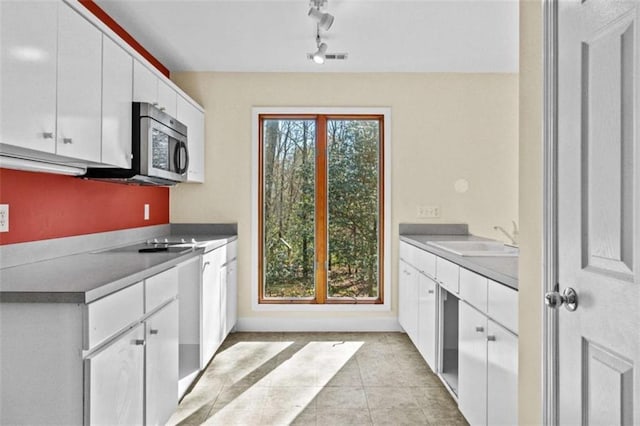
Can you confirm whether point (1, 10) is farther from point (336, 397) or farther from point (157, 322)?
point (336, 397)

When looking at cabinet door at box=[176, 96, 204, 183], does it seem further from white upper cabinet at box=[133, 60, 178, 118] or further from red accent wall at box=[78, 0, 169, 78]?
red accent wall at box=[78, 0, 169, 78]

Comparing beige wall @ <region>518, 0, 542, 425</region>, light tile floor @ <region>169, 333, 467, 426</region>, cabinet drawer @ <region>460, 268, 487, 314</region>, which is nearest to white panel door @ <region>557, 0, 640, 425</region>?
beige wall @ <region>518, 0, 542, 425</region>

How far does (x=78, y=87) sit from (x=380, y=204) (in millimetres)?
2825

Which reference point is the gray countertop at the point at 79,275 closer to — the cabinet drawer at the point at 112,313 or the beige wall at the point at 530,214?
the cabinet drawer at the point at 112,313

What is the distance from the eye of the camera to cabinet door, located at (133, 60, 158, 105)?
2531 mm

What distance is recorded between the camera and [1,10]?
1.43m

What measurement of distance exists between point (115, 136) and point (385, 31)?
1.99 m

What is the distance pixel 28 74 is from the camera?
5.13 ft

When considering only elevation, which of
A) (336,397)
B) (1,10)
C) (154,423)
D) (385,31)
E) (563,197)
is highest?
(385,31)

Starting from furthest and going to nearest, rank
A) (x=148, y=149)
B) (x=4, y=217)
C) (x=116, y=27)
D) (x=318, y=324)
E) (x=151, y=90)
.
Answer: (x=318, y=324), (x=116, y=27), (x=151, y=90), (x=148, y=149), (x=4, y=217)

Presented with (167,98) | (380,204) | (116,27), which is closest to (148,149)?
(167,98)

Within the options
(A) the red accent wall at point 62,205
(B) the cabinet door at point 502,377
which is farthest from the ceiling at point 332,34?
A: (B) the cabinet door at point 502,377

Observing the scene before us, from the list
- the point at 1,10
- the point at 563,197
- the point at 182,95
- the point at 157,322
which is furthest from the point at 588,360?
the point at 182,95

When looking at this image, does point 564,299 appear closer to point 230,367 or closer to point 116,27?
point 230,367
